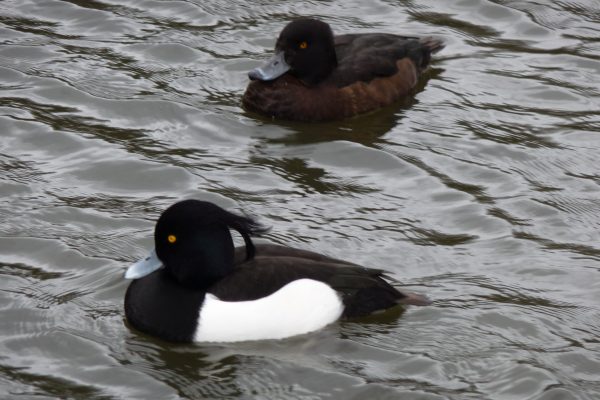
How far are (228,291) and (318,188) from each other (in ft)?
6.40

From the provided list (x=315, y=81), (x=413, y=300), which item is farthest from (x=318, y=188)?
(x=413, y=300)

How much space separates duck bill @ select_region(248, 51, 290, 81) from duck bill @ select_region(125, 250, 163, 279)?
9.83ft

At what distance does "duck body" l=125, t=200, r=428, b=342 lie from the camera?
656cm

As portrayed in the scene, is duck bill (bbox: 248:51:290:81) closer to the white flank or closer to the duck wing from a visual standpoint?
the duck wing

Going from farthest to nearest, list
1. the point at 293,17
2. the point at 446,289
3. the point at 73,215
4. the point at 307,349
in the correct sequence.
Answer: the point at 293,17, the point at 73,215, the point at 446,289, the point at 307,349

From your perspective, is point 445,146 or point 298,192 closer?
point 298,192

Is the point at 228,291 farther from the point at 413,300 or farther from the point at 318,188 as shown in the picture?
the point at 318,188

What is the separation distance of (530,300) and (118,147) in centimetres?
312

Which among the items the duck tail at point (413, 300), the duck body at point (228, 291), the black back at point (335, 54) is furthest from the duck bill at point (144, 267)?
the black back at point (335, 54)

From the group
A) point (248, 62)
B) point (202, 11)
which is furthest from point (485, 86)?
point (202, 11)

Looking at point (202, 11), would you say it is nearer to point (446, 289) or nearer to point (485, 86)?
point (485, 86)

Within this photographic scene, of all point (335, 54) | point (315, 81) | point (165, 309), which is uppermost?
point (335, 54)

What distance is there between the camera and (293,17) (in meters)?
11.2

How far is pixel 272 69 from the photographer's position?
9508mm
